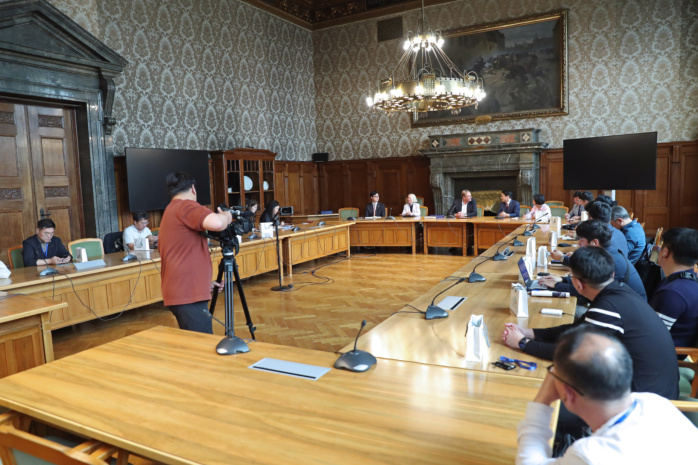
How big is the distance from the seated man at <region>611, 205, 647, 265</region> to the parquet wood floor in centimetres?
230

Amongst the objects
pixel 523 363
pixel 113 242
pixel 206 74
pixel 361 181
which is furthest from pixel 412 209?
pixel 523 363

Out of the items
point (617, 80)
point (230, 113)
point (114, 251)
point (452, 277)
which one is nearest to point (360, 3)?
point (230, 113)

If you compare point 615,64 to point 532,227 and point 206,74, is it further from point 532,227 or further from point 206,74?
point 206,74

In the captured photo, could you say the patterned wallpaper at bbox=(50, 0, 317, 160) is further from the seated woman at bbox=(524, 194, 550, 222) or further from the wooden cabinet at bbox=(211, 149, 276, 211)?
the seated woman at bbox=(524, 194, 550, 222)

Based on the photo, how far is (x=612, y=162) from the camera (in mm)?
8289

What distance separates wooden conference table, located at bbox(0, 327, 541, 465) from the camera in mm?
1267

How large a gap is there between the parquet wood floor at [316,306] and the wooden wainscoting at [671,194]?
4.16m

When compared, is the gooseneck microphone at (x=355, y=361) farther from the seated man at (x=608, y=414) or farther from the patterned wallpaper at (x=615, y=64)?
the patterned wallpaper at (x=615, y=64)

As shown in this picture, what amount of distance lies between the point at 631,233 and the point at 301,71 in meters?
9.00

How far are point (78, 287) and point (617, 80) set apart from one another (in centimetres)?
966

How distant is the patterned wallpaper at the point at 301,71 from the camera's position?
25.7 ft

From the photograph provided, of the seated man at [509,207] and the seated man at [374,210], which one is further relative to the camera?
the seated man at [374,210]

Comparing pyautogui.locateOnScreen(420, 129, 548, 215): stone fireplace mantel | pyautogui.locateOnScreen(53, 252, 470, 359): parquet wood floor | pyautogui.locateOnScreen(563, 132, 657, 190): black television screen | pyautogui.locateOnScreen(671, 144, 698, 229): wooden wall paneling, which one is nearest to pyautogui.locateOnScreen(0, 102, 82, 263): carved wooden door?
pyautogui.locateOnScreen(53, 252, 470, 359): parquet wood floor

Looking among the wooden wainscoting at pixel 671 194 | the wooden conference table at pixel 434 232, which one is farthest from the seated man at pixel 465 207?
the wooden wainscoting at pixel 671 194
